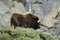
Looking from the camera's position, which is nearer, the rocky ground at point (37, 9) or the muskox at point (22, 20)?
the muskox at point (22, 20)

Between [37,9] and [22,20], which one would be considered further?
[37,9]

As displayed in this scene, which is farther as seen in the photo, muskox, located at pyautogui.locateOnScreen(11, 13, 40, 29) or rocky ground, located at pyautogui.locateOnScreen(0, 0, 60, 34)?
rocky ground, located at pyautogui.locateOnScreen(0, 0, 60, 34)

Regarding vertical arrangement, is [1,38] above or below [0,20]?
above

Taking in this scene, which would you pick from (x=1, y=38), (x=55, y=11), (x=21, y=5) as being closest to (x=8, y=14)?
(x=21, y=5)

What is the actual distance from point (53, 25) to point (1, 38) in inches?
401

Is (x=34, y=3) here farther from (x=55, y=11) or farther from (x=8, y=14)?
(x=8, y=14)

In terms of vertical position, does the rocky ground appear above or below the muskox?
below

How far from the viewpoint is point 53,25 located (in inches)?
639

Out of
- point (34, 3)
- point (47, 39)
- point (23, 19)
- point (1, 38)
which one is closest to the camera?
point (1, 38)

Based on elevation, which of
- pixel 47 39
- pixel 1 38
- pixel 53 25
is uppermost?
pixel 1 38

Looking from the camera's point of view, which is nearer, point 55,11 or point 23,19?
point 23,19

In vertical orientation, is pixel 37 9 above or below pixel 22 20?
below

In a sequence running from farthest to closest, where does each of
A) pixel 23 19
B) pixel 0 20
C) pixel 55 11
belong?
pixel 55 11 < pixel 0 20 < pixel 23 19

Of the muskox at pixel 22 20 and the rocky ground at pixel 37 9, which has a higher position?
the muskox at pixel 22 20
